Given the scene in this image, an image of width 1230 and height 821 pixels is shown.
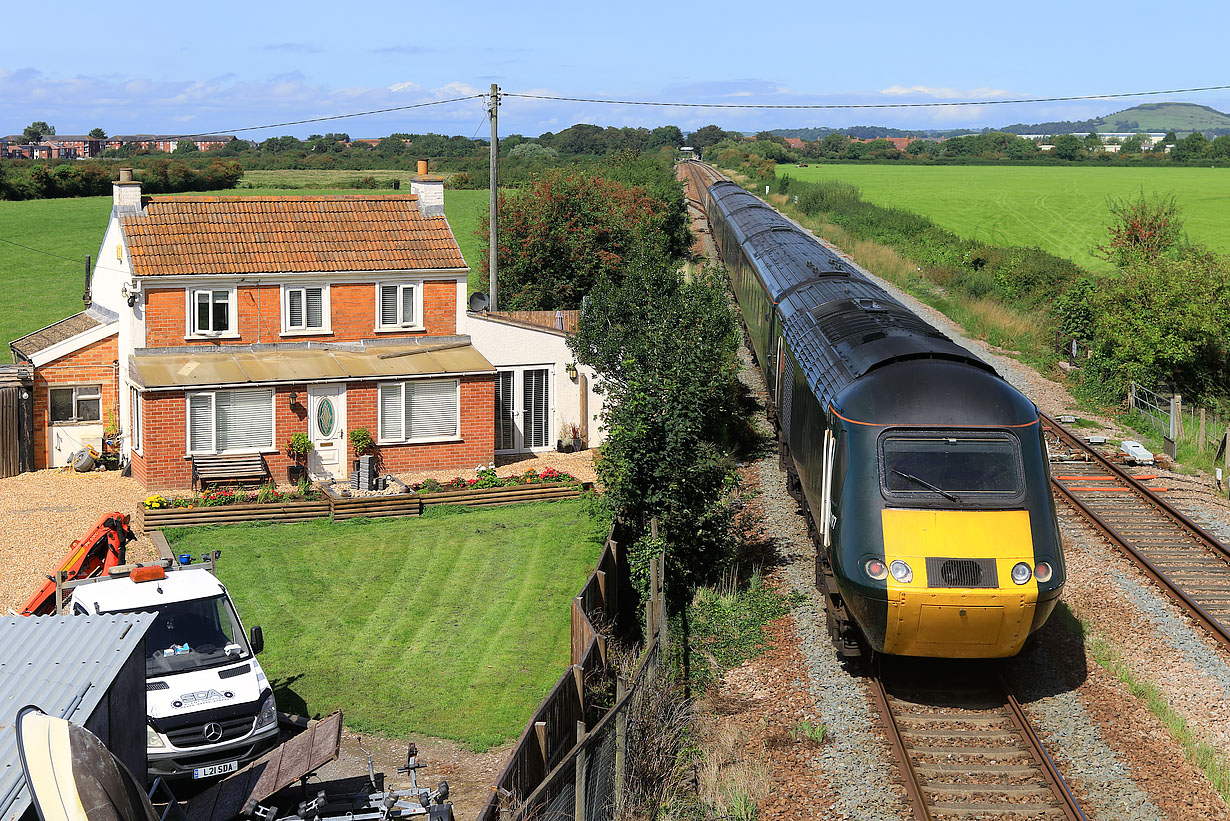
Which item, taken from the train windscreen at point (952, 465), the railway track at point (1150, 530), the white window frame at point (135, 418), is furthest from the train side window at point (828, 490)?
the white window frame at point (135, 418)

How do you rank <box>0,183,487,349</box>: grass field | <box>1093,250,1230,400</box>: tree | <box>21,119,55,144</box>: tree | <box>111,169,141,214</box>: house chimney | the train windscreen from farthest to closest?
<box>21,119,55,144</box>: tree
<box>0,183,487,349</box>: grass field
<box>1093,250,1230,400</box>: tree
<box>111,169,141,214</box>: house chimney
the train windscreen

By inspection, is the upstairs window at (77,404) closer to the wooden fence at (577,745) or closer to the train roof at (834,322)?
the train roof at (834,322)

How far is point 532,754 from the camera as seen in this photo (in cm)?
931

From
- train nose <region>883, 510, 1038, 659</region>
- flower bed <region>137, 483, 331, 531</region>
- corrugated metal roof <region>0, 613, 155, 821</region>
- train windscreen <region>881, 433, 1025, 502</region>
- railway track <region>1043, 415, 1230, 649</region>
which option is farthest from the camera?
flower bed <region>137, 483, 331, 531</region>

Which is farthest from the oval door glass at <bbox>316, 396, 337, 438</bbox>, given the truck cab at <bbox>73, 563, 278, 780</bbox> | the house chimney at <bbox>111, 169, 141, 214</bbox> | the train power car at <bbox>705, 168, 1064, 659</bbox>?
the train power car at <bbox>705, 168, 1064, 659</bbox>

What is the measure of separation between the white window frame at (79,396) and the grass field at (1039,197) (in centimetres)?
4556

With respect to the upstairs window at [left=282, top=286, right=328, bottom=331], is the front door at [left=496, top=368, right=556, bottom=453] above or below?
below

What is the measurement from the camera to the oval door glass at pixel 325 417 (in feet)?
80.6

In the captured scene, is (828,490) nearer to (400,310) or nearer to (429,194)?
(400,310)

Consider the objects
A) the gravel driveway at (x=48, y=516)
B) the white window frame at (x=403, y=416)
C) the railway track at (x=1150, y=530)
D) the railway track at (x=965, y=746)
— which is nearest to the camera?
the railway track at (x=965, y=746)

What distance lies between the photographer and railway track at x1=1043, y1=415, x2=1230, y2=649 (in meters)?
15.9

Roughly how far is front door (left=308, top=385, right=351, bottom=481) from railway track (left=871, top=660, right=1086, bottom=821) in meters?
14.5

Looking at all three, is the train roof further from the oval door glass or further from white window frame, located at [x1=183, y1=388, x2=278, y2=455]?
white window frame, located at [x1=183, y1=388, x2=278, y2=455]

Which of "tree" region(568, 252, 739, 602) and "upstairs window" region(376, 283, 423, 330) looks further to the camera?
"upstairs window" region(376, 283, 423, 330)
